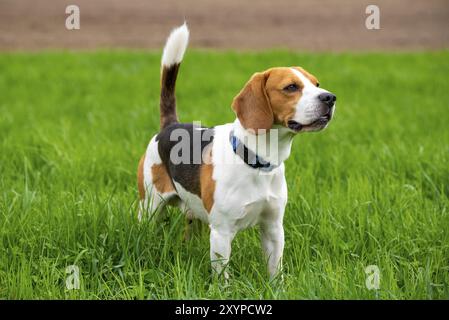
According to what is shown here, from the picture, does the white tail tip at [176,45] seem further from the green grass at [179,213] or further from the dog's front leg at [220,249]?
the dog's front leg at [220,249]

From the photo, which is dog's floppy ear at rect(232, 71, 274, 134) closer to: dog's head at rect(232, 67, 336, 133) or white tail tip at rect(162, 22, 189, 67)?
dog's head at rect(232, 67, 336, 133)

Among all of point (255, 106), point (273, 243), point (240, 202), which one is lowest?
point (273, 243)

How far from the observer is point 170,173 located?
14.1 feet

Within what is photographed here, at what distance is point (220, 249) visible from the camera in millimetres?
3812

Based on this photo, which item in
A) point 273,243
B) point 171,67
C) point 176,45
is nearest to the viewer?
point 273,243

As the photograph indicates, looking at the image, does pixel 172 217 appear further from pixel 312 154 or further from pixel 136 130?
pixel 136 130

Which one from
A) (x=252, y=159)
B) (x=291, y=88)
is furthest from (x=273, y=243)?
(x=291, y=88)

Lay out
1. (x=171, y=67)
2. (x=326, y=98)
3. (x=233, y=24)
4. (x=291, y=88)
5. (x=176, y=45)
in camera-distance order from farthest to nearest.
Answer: (x=233, y=24), (x=171, y=67), (x=176, y=45), (x=291, y=88), (x=326, y=98)

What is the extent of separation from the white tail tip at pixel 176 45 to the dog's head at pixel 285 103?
2.88 ft

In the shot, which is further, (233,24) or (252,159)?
(233,24)

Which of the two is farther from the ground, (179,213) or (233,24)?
(233,24)

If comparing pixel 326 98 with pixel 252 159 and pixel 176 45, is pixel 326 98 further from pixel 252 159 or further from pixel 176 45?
pixel 176 45

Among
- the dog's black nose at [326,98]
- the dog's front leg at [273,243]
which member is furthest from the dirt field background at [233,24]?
the dog's black nose at [326,98]

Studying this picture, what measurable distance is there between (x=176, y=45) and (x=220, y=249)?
4.84 ft
